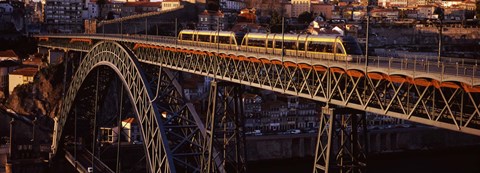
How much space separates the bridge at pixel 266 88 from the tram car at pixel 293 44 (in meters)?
0.49

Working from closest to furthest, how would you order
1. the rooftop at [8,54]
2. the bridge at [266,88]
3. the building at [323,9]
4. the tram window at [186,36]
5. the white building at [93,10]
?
1. the bridge at [266,88]
2. the tram window at [186,36]
3. the rooftop at [8,54]
4. the white building at [93,10]
5. the building at [323,9]

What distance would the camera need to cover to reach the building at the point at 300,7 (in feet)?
339

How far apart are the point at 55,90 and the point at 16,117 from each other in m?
7.04

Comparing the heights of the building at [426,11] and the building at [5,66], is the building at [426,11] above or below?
above

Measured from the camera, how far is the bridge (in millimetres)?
13156

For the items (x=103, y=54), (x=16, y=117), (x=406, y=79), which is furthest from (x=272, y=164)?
(x=406, y=79)

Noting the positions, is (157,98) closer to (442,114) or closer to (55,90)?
(442,114)

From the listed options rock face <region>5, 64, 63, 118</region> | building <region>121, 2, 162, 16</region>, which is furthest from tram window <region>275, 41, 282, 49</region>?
building <region>121, 2, 162, 16</region>

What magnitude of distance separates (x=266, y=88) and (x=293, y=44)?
144cm

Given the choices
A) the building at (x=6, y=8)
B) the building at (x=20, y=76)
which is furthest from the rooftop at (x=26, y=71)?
the building at (x=6, y=8)

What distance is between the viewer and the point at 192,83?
197 feet

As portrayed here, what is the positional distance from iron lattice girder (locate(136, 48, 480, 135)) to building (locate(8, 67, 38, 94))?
4155 cm

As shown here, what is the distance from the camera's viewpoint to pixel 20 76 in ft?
203

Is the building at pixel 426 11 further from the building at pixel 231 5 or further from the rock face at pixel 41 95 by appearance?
the rock face at pixel 41 95
